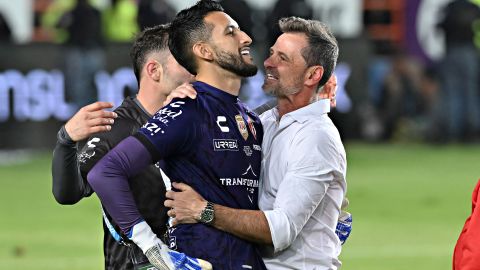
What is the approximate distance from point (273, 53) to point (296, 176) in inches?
25.0

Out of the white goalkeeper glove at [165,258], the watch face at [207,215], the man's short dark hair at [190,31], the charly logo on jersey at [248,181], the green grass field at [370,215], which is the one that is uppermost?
the man's short dark hair at [190,31]

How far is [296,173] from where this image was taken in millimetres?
5383

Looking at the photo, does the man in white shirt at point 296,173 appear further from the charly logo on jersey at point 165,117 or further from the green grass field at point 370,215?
the green grass field at point 370,215

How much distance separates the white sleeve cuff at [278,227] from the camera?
208 inches

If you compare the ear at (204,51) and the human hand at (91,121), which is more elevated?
the ear at (204,51)

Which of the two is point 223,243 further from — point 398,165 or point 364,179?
point 398,165

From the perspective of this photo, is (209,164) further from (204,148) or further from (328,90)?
(328,90)

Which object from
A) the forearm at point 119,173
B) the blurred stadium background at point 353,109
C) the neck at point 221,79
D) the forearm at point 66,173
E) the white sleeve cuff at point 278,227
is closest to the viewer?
the forearm at point 119,173

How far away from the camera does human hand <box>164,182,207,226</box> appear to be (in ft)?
17.3

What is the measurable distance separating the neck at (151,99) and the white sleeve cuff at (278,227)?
49.7 inches

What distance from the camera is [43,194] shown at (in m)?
15.1

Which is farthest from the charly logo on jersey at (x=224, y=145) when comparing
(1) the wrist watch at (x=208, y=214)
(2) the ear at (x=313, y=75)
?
(2) the ear at (x=313, y=75)

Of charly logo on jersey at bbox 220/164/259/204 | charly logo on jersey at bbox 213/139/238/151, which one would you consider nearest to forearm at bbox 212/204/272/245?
charly logo on jersey at bbox 220/164/259/204

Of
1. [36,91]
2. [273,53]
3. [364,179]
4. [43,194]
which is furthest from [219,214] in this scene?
[36,91]
